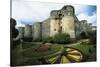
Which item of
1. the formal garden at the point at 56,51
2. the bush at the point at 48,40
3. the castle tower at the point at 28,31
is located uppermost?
the castle tower at the point at 28,31

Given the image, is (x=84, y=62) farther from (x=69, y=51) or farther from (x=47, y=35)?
(x=47, y=35)

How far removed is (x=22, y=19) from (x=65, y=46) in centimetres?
57

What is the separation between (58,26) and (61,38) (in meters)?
0.14

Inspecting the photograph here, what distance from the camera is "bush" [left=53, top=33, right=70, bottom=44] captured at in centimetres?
198

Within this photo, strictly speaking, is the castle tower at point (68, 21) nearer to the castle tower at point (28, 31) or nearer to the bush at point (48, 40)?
the bush at point (48, 40)

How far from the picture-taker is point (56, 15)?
6.52 ft

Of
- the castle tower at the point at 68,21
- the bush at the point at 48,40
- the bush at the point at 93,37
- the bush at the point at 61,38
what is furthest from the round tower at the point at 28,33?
the bush at the point at 93,37

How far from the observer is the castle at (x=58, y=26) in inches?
75.4

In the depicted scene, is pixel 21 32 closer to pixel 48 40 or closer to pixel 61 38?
pixel 48 40

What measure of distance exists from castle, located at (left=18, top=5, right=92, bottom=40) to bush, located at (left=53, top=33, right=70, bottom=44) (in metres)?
0.04

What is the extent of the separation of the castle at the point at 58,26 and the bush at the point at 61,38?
36mm

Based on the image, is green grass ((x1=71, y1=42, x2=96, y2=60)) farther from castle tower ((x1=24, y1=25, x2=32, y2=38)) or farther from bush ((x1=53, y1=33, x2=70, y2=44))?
castle tower ((x1=24, y1=25, x2=32, y2=38))

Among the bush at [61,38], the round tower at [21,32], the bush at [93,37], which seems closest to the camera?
the round tower at [21,32]

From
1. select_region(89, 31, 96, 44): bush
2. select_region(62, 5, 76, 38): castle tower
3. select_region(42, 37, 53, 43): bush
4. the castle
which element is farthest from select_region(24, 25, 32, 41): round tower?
select_region(89, 31, 96, 44): bush
